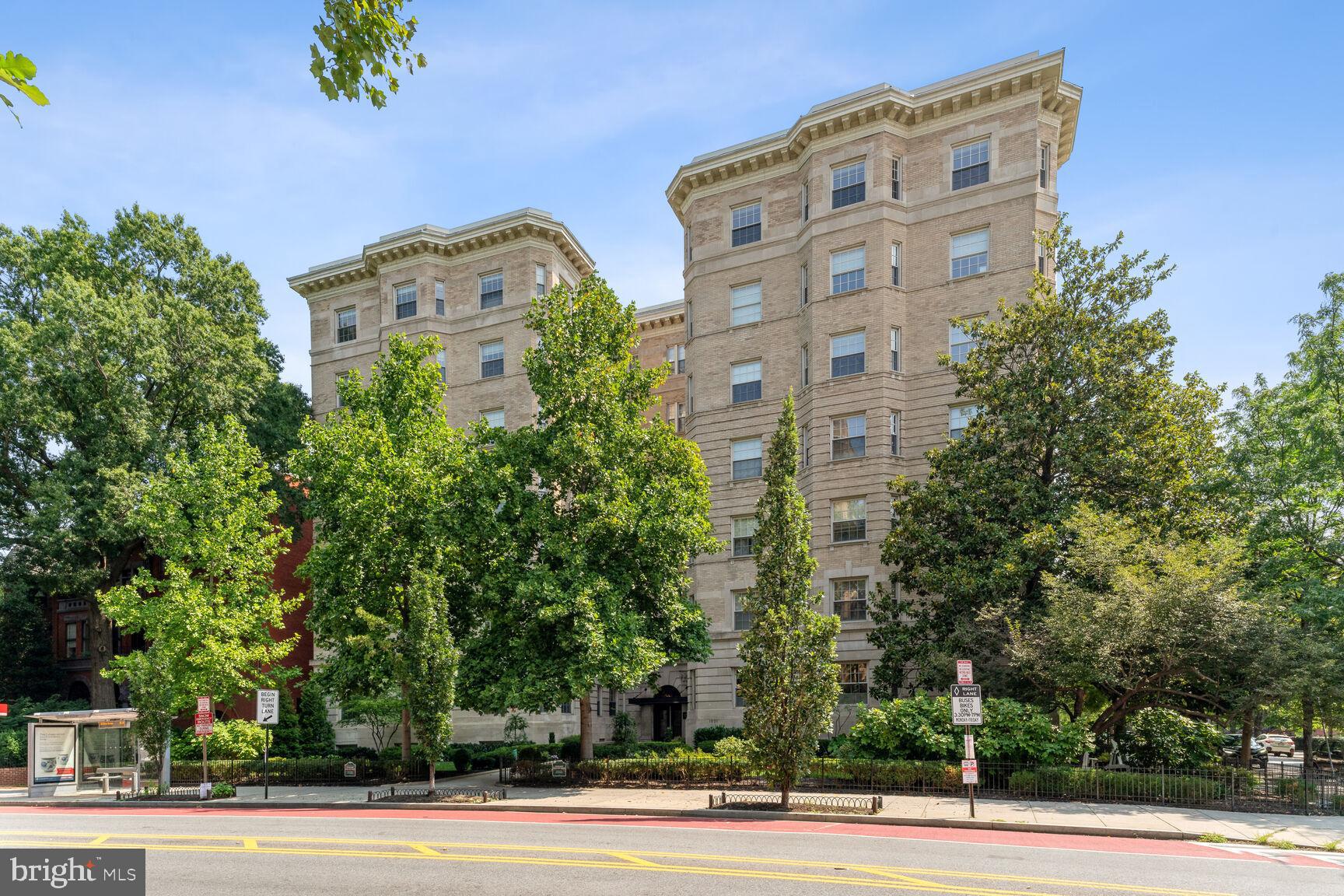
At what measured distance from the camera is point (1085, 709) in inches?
1342

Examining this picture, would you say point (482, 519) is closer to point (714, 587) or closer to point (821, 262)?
point (714, 587)

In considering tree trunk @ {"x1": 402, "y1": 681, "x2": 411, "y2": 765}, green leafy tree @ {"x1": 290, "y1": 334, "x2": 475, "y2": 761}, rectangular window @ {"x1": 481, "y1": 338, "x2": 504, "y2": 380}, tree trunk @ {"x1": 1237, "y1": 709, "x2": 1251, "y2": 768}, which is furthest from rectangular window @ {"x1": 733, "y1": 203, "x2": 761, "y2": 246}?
tree trunk @ {"x1": 1237, "y1": 709, "x2": 1251, "y2": 768}

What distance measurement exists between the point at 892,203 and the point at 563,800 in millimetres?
25552

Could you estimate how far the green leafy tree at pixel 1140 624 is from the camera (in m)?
23.7

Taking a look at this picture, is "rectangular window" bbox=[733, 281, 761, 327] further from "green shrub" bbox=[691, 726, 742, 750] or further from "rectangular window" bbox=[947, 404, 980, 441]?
"green shrub" bbox=[691, 726, 742, 750]

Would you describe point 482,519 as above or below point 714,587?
above

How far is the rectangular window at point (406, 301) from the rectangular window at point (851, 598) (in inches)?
1042

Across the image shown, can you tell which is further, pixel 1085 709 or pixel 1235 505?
pixel 1085 709

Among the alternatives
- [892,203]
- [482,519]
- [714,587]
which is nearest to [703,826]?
[482,519]

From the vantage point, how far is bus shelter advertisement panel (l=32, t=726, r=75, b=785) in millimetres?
34469

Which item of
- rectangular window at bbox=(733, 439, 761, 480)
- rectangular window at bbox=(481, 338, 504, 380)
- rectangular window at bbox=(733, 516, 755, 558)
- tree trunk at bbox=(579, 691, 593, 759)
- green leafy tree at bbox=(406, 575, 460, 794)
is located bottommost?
tree trunk at bbox=(579, 691, 593, 759)

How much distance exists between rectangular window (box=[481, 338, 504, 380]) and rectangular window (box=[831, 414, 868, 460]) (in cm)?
→ 1834

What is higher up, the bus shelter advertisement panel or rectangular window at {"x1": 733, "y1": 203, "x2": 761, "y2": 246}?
rectangular window at {"x1": 733, "y1": 203, "x2": 761, "y2": 246}

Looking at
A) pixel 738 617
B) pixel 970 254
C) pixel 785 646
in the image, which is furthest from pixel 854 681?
pixel 970 254
